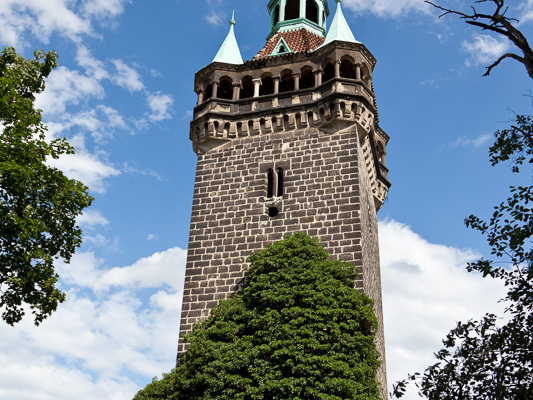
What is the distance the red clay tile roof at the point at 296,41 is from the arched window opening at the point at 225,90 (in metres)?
1.82

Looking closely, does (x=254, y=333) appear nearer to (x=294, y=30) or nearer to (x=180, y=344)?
(x=180, y=344)

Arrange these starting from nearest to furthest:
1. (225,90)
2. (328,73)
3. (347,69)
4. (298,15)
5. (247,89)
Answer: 1. (347,69)
2. (328,73)
3. (247,89)
4. (225,90)
5. (298,15)

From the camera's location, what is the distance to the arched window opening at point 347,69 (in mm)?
26453

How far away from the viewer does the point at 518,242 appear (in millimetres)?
10078

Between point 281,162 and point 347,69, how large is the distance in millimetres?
5920

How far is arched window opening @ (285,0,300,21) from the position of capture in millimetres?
34000

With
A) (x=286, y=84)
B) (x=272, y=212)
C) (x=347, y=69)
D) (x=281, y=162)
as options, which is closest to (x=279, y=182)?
(x=281, y=162)

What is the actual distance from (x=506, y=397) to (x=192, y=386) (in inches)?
433

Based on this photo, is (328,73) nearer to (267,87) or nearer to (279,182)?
(267,87)

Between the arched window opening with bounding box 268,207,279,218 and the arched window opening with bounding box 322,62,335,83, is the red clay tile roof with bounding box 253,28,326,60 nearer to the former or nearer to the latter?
the arched window opening with bounding box 322,62,335,83

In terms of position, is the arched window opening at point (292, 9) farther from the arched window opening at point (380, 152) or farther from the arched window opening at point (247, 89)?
the arched window opening at point (380, 152)

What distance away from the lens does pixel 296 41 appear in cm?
3014

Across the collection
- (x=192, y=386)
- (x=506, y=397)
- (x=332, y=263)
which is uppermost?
(x=332, y=263)

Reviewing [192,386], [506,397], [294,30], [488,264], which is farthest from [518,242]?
[294,30]
